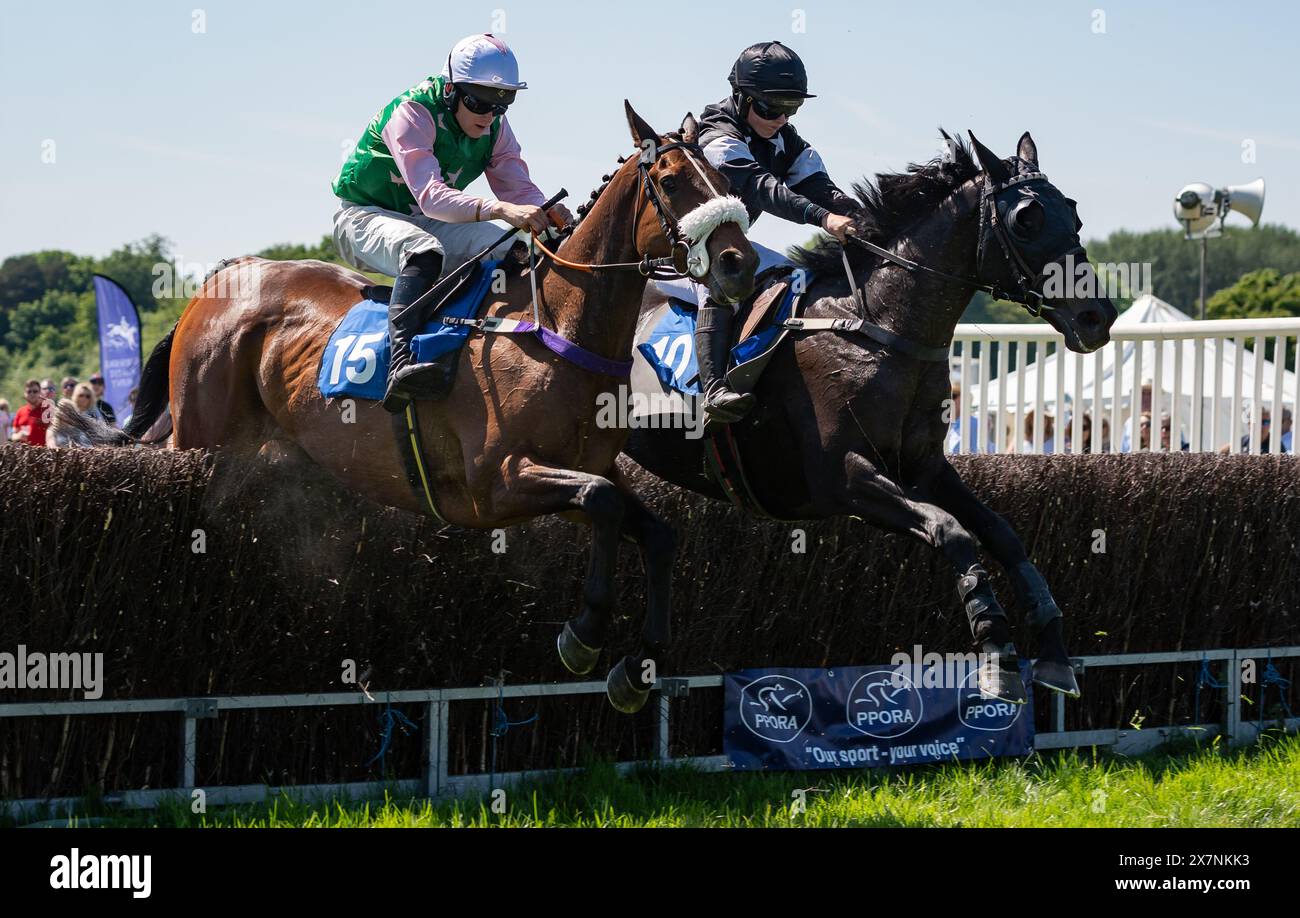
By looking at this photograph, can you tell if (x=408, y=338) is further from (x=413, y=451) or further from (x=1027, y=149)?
(x=1027, y=149)

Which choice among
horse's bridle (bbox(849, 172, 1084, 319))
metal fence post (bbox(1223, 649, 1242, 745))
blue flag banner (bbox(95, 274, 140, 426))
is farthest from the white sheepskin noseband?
blue flag banner (bbox(95, 274, 140, 426))

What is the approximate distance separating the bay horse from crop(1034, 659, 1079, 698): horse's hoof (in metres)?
1.38

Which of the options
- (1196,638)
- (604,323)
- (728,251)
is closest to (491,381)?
(604,323)

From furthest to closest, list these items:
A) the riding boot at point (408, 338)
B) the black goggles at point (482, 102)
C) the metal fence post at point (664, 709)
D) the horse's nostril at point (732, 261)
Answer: the metal fence post at point (664, 709) → the black goggles at point (482, 102) → the riding boot at point (408, 338) → the horse's nostril at point (732, 261)

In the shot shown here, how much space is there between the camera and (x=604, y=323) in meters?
5.25

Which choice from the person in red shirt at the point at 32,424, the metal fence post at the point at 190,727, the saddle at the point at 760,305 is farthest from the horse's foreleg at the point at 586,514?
the person in red shirt at the point at 32,424

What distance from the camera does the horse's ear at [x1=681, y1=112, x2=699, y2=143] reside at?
206 inches

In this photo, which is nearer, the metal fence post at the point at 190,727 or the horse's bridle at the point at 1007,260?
the horse's bridle at the point at 1007,260

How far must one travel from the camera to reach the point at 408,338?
214 inches

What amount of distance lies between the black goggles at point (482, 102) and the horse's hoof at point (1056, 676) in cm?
296

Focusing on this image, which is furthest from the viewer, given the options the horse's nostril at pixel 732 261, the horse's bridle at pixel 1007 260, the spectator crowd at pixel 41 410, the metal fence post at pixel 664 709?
the spectator crowd at pixel 41 410

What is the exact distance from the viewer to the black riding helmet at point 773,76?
6129mm

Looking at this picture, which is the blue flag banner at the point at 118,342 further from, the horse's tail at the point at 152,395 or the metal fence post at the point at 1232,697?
the metal fence post at the point at 1232,697
